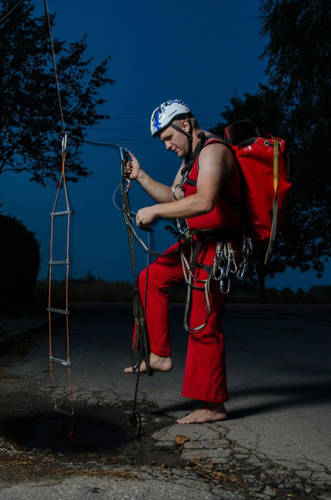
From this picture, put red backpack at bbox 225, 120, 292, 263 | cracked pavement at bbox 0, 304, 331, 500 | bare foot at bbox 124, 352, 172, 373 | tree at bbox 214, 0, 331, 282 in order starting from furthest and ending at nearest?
1. tree at bbox 214, 0, 331, 282
2. bare foot at bbox 124, 352, 172, 373
3. red backpack at bbox 225, 120, 292, 263
4. cracked pavement at bbox 0, 304, 331, 500

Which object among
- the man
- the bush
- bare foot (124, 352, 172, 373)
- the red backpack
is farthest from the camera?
the bush

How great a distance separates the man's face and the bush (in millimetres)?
9557

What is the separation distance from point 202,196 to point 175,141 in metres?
0.63

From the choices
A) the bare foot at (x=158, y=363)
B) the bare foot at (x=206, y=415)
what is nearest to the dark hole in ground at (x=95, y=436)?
the bare foot at (x=206, y=415)

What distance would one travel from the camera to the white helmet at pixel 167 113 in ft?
13.2

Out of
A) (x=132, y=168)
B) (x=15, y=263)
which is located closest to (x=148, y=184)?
(x=132, y=168)

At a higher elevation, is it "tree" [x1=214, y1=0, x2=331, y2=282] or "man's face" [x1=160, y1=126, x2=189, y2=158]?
"tree" [x1=214, y1=0, x2=331, y2=282]

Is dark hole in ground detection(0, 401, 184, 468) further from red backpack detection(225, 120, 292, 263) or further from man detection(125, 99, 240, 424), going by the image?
red backpack detection(225, 120, 292, 263)

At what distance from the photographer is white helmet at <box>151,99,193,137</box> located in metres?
4.01

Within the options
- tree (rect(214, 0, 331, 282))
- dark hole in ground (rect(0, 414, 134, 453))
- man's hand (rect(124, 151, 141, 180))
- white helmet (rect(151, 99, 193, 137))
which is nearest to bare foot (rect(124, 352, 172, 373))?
dark hole in ground (rect(0, 414, 134, 453))

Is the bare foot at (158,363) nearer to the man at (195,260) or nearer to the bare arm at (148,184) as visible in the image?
the man at (195,260)

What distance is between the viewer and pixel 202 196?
361cm

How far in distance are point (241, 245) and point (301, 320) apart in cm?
1036

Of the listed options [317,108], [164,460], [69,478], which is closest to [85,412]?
[164,460]
